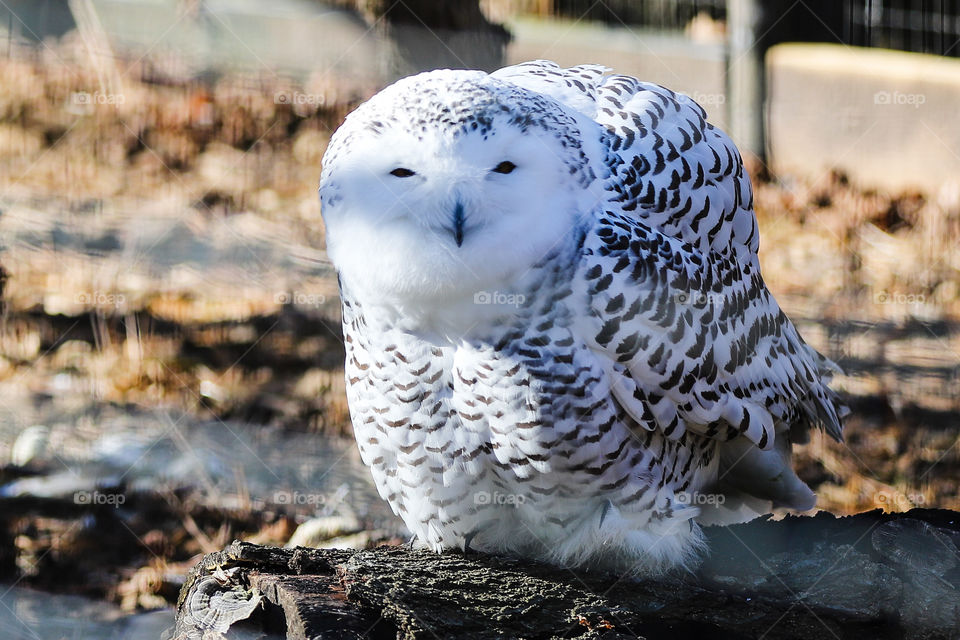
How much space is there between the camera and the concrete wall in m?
5.88

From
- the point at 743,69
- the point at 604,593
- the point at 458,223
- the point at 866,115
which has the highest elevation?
the point at 458,223

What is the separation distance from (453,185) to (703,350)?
0.79 m

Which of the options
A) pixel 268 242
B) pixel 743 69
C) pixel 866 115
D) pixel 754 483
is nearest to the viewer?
pixel 754 483

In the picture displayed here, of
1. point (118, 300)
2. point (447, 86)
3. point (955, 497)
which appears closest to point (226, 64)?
point (118, 300)

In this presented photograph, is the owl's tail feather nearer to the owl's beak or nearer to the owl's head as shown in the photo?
the owl's head

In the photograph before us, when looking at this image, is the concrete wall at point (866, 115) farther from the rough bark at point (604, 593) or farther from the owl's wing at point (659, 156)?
the rough bark at point (604, 593)

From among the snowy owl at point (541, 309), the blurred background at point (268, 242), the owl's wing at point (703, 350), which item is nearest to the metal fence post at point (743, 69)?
the blurred background at point (268, 242)

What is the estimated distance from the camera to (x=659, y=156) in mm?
2256

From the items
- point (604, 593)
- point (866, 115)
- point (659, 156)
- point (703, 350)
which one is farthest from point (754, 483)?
point (866, 115)

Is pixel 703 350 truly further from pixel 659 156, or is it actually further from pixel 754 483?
pixel 754 483

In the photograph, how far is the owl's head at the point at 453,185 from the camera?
1.89 metres

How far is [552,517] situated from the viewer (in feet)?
7.26

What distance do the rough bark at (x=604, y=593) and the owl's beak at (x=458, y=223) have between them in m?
0.71

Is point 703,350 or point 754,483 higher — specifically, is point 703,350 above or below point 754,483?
above
